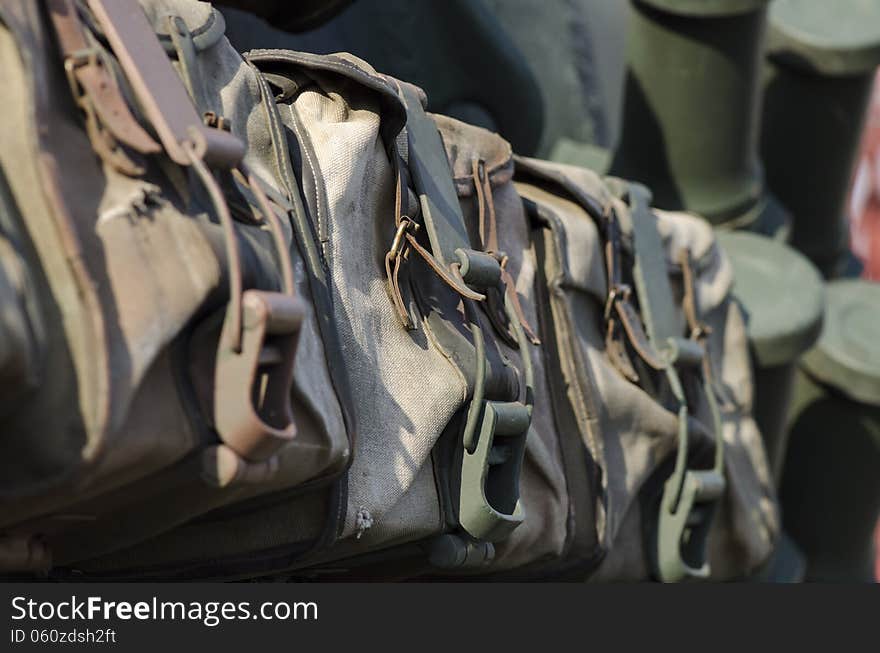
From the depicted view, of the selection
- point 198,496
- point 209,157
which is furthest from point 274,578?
point 209,157

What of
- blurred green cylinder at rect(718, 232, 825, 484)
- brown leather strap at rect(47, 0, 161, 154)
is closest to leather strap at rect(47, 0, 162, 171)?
brown leather strap at rect(47, 0, 161, 154)

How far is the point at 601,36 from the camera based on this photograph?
250 cm

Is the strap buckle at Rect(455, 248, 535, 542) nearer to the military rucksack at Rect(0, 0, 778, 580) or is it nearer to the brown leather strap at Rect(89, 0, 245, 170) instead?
the military rucksack at Rect(0, 0, 778, 580)

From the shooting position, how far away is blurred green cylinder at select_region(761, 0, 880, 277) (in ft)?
7.02

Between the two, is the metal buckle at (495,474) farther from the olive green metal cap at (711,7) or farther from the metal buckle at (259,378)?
the olive green metal cap at (711,7)

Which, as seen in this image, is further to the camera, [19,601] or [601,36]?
[601,36]

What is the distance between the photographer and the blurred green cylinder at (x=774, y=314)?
1610 mm

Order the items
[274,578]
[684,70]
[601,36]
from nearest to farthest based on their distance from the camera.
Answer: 1. [274,578]
2. [684,70]
3. [601,36]

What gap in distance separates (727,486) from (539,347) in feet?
1.03

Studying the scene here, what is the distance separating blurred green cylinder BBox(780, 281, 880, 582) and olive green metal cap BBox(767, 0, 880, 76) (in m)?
0.39

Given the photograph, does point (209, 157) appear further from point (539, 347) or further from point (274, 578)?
point (539, 347)

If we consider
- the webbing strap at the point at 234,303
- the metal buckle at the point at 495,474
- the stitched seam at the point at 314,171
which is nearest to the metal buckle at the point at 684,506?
the metal buckle at the point at 495,474

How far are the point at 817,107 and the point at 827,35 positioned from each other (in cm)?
11

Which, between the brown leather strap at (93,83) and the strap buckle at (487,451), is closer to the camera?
the brown leather strap at (93,83)
